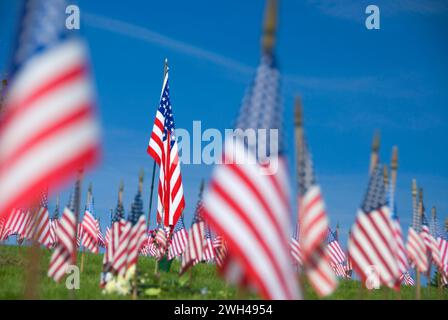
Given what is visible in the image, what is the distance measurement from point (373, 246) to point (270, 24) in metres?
7.46

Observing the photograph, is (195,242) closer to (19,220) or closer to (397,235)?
(397,235)

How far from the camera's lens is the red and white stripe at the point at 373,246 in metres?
13.4

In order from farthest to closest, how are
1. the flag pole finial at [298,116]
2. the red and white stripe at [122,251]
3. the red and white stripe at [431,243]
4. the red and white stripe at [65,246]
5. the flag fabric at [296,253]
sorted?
the flag fabric at [296,253] → the red and white stripe at [431,243] → the red and white stripe at [122,251] → the red and white stripe at [65,246] → the flag pole finial at [298,116]

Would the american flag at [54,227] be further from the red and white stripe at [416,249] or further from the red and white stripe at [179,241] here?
the red and white stripe at [416,249]

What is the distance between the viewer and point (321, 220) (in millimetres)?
10836

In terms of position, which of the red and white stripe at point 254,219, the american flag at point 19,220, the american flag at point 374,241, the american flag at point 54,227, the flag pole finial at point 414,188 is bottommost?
the red and white stripe at point 254,219

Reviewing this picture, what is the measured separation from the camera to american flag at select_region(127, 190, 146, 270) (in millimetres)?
16422

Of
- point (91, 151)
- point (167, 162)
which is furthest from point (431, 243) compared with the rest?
point (91, 151)

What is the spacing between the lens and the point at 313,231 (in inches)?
412

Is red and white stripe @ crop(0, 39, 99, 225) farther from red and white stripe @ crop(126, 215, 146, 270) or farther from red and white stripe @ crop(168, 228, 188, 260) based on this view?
red and white stripe @ crop(168, 228, 188, 260)

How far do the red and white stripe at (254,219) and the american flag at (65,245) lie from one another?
7.91 m

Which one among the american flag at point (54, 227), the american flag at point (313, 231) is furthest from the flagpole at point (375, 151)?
the american flag at point (54, 227)
